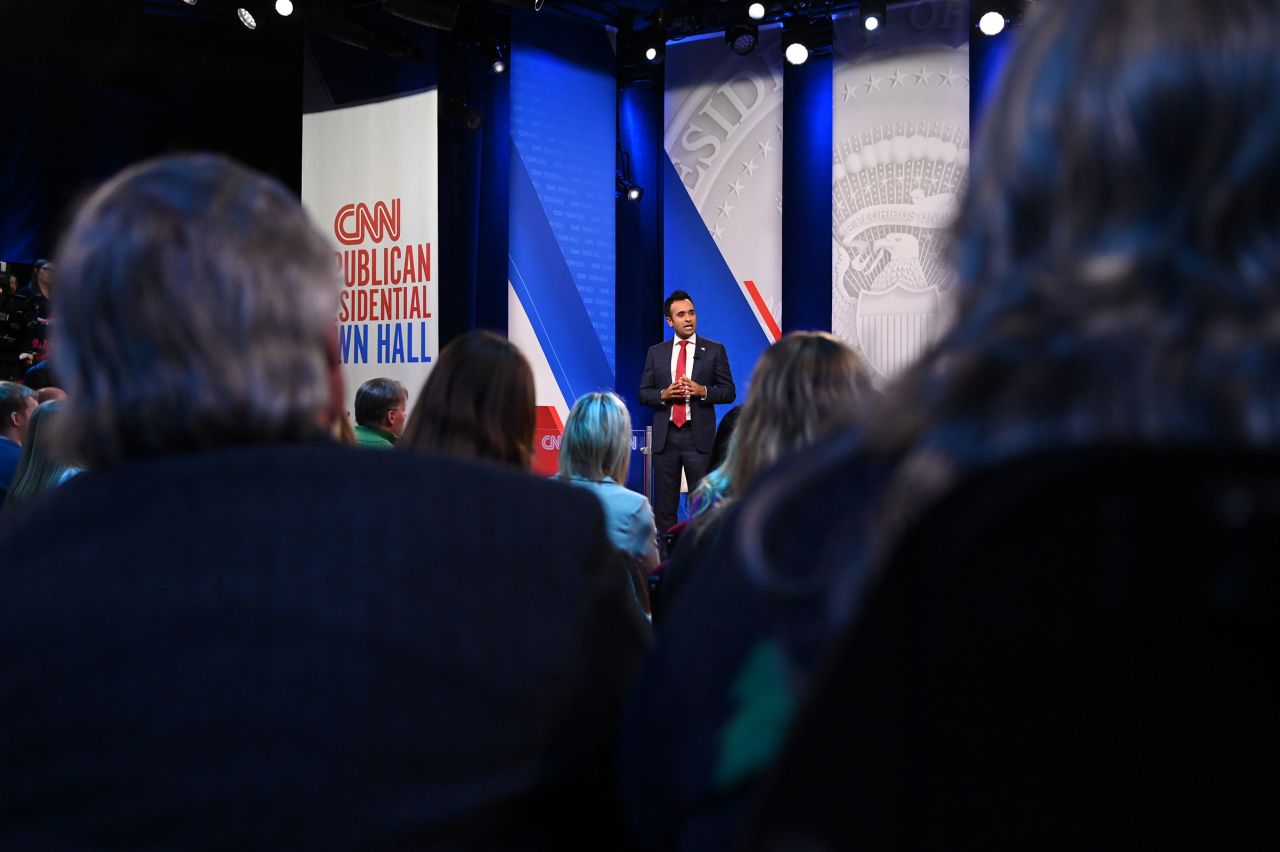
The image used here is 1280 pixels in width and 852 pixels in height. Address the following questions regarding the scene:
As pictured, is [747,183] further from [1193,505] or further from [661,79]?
[1193,505]

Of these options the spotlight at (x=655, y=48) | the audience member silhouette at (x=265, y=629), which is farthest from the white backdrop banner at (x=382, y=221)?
the audience member silhouette at (x=265, y=629)

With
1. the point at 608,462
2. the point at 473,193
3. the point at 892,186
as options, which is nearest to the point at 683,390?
the point at 473,193

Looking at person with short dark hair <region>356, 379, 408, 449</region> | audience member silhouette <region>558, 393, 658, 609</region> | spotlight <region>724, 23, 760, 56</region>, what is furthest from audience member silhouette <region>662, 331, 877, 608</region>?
spotlight <region>724, 23, 760, 56</region>

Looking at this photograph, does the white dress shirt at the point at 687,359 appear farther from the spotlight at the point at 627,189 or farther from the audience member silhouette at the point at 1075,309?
the audience member silhouette at the point at 1075,309

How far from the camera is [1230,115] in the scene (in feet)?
1.88

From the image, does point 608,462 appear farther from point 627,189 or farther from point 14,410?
point 627,189

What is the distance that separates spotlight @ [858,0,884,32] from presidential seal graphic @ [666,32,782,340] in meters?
0.98

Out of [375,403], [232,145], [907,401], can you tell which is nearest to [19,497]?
[375,403]

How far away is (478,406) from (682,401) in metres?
5.32

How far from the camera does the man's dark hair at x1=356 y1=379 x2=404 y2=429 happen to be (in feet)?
15.3

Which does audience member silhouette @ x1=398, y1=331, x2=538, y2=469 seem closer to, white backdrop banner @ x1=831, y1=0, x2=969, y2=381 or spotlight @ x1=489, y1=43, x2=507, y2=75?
white backdrop banner @ x1=831, y1=0, x2=969, y2=381

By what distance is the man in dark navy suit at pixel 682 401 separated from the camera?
25.8 feet

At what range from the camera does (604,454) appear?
3635 millimetres

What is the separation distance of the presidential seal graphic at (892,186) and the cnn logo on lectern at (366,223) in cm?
325
